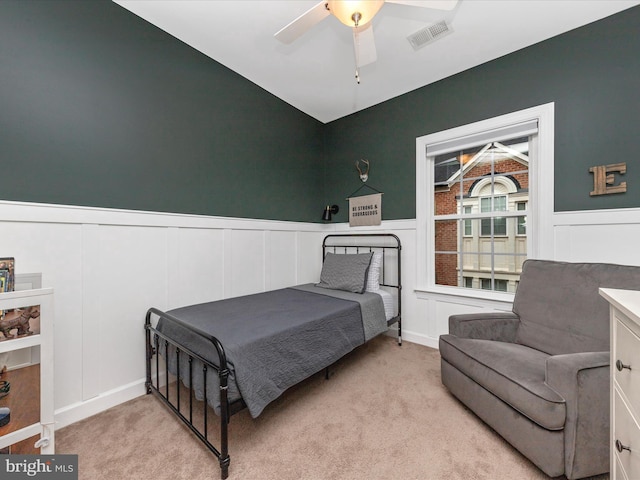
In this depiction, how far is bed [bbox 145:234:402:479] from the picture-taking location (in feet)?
4.52

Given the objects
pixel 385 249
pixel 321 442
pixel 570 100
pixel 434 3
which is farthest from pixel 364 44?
pixel 321 442

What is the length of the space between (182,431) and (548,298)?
2.46 metres

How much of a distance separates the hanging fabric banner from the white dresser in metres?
2.35

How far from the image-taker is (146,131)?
205 centimetres

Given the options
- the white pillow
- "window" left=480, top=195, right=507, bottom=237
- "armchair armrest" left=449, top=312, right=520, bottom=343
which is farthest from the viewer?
the white pillow

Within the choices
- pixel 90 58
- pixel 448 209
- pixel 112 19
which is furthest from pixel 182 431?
pixel 448 209

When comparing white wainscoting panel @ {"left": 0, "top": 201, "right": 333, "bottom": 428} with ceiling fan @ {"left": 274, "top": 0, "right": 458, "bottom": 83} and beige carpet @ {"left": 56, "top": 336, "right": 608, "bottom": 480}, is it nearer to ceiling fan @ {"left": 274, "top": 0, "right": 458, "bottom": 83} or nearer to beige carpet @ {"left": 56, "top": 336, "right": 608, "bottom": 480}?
beige carpet @ {"left": 56, "top": 336, "right": 608, "bottom": 480}

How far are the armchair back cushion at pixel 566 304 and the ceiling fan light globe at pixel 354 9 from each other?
6.55 ft

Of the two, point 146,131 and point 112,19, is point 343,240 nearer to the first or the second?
point 146,131

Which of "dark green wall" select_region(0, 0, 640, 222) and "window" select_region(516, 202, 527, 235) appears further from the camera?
"window" select_region(516, 202, 527, 235)

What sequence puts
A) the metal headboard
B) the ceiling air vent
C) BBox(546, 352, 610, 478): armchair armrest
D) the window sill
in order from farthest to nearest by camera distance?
the metal headboard → the window sill → the ceiling air vent → BBox(546, 352, 610, 478): armchair armrest

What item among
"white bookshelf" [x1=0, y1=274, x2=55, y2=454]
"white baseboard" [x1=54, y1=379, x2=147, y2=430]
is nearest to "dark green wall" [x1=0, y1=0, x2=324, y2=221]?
"white bookshelf" [x1=0, y1=274, x2=55, y2=454]

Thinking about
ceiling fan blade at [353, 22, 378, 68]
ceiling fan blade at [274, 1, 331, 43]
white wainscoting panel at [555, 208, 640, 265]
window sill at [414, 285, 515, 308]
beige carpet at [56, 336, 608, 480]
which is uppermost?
ceiling fan blade at [353, 22, 378, 68]

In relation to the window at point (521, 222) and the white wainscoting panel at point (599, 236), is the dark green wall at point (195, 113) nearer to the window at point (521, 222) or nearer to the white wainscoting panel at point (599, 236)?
the white wainscoting panel at point (599, 236)
